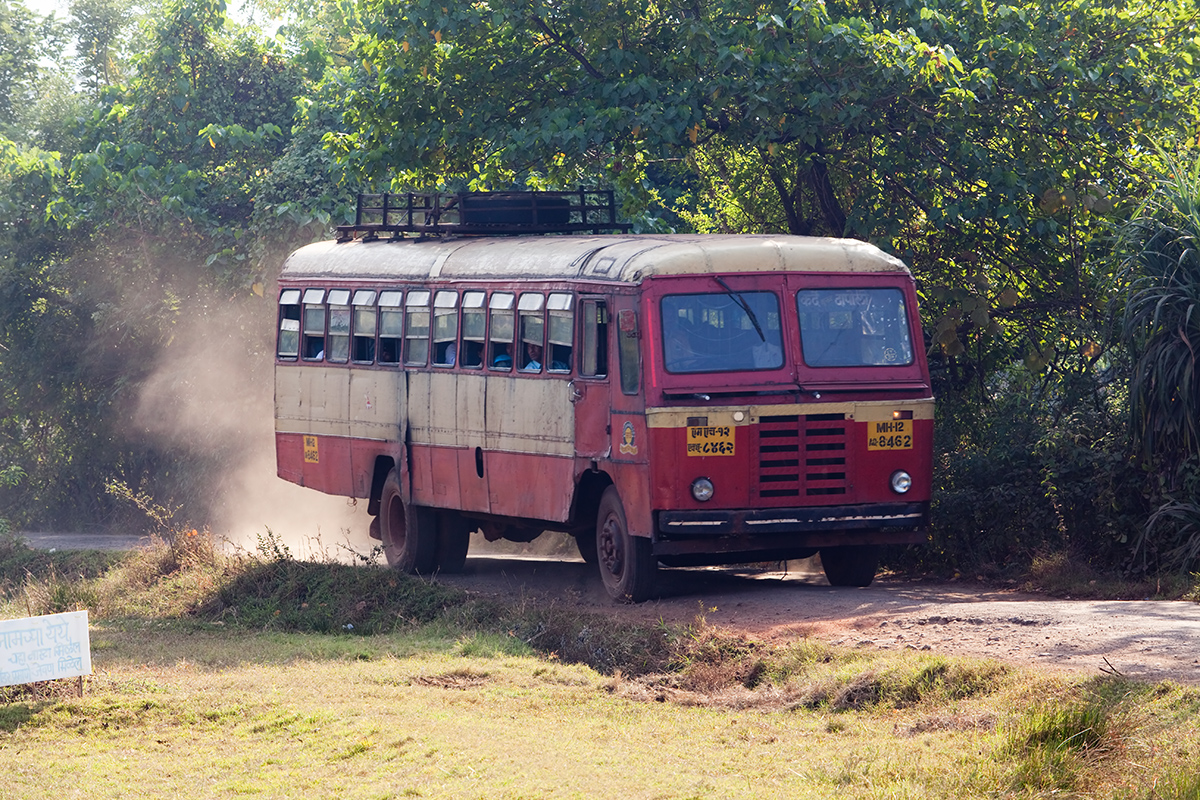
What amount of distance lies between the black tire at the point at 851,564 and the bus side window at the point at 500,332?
3233 millimetres

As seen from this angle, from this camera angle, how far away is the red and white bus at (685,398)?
1261cm

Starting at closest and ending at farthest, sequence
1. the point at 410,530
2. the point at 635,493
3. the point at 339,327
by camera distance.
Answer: the point at 635,493 → the point at 410,530 → the point at 339,327

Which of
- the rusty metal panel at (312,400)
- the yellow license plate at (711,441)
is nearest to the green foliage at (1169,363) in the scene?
the yellow license plate at (711,441)

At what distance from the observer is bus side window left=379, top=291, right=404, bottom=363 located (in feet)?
53.5

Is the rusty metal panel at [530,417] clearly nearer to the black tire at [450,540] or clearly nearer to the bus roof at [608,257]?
the bus roof at [608,257]

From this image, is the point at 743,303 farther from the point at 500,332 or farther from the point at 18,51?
the point at 18,51

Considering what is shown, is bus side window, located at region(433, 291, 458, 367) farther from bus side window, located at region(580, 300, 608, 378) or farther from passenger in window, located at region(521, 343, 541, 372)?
bus side window, located at region(580, 300, 608, 378)

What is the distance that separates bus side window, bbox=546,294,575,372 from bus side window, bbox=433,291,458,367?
1.64 metres

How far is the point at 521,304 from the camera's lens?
14469 millimetres

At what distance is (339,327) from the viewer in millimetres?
17266

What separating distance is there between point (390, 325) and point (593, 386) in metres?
3.72

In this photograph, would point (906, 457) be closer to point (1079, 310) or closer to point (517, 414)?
point (517, 414)

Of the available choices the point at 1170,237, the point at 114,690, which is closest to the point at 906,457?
the point at 1170,237

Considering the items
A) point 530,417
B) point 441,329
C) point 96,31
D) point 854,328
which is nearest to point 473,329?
point 441,329
